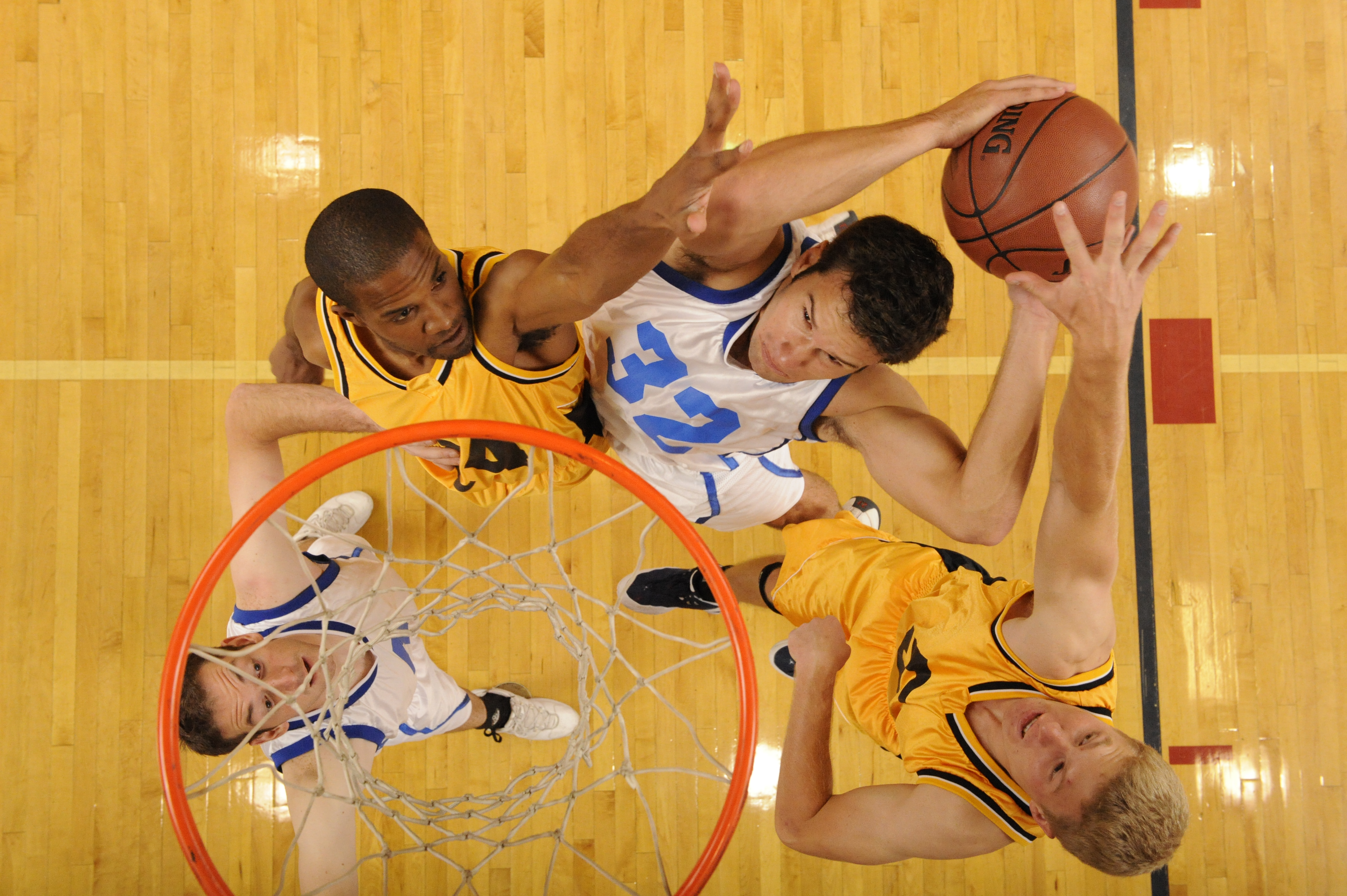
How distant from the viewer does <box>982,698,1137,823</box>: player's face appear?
2.00m

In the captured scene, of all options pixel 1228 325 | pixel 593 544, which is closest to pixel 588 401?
pixel 593 544

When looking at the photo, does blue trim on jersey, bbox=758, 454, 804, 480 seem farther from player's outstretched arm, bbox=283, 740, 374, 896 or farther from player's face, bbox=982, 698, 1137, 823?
player's outstretched arm, bbox=283, 740, 374, 896

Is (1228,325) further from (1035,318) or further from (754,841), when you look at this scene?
(754,841)

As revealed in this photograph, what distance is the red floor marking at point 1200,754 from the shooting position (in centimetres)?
322

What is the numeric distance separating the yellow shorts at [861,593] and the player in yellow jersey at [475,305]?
810mm

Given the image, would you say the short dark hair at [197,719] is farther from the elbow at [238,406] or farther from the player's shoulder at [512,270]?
the player's shoulder at [512,270]

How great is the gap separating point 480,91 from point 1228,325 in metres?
3.14

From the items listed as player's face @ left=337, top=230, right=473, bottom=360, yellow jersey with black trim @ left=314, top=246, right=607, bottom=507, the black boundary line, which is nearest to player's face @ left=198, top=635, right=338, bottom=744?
yellow jersey with black trim @ left=314, top=246, right=607, bottom=507

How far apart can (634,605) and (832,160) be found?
1.75m

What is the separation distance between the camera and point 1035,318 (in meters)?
1.83

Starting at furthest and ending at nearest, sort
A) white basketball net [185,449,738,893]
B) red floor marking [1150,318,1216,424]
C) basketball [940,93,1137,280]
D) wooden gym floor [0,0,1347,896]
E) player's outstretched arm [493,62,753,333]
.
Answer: red floor marking [1150,318,1216,424] → wooden gym floor [0,0,1347,896] → white basketball net [185,449,738,893] → basketball [940,93,1137,280] → player's outstretched arm [493,62,753,333]

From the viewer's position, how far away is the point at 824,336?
5.98ft

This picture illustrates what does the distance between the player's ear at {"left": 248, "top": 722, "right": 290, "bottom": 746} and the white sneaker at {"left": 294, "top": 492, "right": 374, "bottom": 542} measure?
Result: 72cm

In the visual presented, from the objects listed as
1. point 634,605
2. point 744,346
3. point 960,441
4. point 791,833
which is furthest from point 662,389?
point 791,833
